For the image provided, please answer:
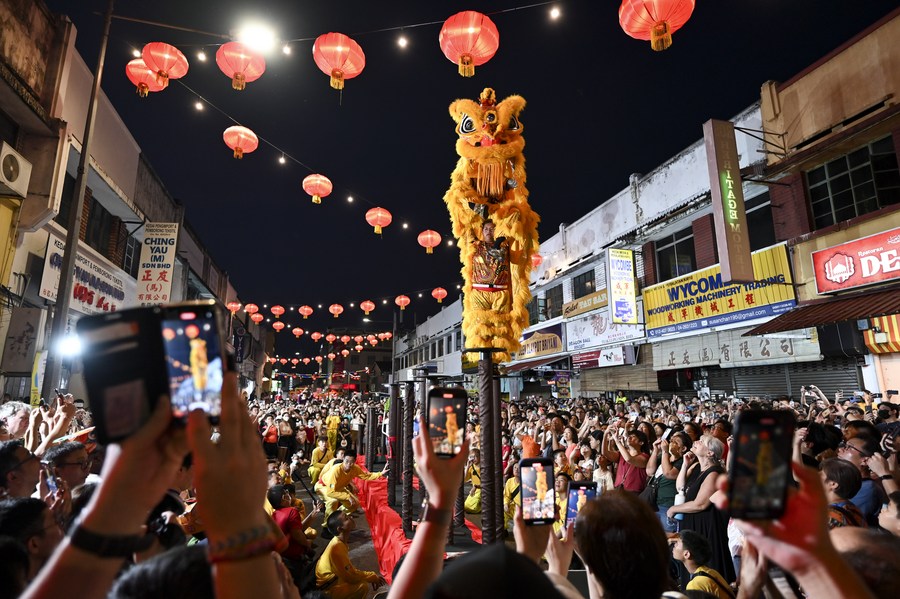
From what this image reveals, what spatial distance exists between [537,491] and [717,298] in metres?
14.8

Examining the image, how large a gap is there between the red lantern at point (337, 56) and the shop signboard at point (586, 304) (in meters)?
14.7

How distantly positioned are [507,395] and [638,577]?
30.7m

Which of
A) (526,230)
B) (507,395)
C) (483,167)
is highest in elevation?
(483,167)

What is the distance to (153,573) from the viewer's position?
1.38m

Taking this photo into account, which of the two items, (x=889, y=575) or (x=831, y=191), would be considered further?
(x=831, y=191)

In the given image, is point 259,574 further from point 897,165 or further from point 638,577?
point 897,165

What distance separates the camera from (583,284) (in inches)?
890

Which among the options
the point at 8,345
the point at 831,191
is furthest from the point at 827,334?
the point at 8,345

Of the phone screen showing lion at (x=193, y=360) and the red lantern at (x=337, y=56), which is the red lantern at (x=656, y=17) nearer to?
the red lantern at (x=337, y=56)

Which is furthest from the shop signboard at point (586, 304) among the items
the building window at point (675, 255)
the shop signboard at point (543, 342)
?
the building window at point (675, 255)

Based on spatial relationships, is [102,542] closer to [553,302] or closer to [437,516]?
[437,516]

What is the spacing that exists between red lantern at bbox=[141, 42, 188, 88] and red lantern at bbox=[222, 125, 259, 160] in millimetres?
1715

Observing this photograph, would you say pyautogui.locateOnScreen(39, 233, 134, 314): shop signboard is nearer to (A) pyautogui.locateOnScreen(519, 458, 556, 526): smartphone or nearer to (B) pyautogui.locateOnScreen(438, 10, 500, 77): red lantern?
(B) pyautogui.locateOnScreen(438, 10, 500, 77): red lantern

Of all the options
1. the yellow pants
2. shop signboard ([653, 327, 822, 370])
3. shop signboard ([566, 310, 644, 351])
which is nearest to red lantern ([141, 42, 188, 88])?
the yellow pants
